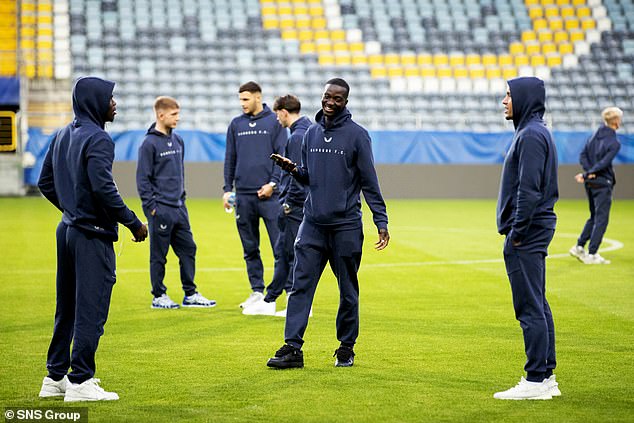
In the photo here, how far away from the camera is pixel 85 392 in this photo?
6.86 m

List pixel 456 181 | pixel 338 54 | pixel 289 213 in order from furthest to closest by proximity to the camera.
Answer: pixel 338 54 → pixel 456 181 → pixel 289 213

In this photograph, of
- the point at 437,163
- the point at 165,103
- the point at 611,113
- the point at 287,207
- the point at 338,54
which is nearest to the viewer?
the point at 287,207

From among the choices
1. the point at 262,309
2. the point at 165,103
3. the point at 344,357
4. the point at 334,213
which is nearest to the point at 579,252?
the point at 262,309

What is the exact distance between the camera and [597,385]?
24.7ft

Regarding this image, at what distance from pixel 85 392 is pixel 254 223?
4.96m

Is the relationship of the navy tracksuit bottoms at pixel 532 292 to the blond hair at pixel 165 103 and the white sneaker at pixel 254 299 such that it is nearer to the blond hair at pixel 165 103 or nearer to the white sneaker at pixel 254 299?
the white sneaker at pixel 254 299

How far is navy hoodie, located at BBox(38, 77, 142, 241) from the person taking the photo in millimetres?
6711

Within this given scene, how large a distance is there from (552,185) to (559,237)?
1312cm

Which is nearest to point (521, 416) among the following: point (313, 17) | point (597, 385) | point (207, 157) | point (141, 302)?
→ point (597, 385)

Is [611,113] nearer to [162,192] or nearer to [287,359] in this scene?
[162,192]

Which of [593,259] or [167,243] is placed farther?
[593,259]

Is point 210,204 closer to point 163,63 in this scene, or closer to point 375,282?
point 163,63

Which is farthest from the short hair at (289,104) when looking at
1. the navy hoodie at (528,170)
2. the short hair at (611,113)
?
the short hair at (611,113)

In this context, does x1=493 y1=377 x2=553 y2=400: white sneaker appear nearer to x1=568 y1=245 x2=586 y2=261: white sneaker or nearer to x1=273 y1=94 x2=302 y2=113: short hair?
x1=273 y1=94 x2=302 y2=113: short hair
